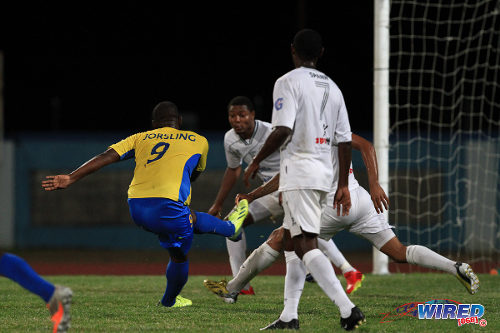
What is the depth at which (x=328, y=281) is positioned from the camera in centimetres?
550

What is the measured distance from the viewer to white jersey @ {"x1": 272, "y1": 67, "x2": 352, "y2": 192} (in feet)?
18.4

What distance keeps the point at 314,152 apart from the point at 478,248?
40.4ft

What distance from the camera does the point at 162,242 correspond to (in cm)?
716

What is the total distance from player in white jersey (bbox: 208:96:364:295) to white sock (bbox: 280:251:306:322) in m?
2.40

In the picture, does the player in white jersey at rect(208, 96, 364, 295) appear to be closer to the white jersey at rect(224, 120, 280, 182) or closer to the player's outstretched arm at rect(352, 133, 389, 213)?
the white jersey at rect(224, 120, 280, 182)

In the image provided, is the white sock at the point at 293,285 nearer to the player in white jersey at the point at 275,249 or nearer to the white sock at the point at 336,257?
the player in white jersey at the point at 275,249

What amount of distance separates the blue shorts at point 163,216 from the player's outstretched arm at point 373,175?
1.55m

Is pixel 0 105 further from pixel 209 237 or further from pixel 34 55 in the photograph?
pixel 34 55

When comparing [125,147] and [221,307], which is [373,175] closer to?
[221,307]

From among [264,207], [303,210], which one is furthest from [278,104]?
[264,207]

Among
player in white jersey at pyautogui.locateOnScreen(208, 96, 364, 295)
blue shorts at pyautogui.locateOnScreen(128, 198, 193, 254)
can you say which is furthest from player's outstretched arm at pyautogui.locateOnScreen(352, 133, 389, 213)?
player in white jersey at pyautogui.locateOnScreen(208, 96, 364, 295)

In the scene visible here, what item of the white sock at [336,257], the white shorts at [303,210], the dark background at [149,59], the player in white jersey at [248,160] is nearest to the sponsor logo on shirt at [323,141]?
the white shorts at [303,210]

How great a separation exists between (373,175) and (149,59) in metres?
35.9

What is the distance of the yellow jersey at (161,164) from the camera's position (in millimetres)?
6957
